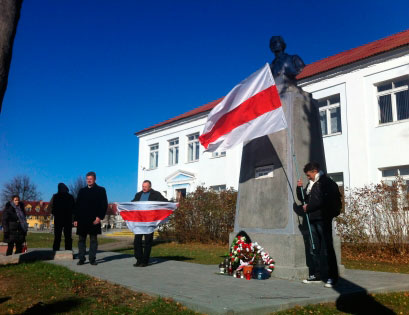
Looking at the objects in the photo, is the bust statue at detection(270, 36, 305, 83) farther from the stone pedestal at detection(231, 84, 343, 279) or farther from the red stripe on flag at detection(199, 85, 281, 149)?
the red stripe on flag at detection(199, 85, 281, 149)

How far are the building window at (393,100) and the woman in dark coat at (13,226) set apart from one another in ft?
52.1

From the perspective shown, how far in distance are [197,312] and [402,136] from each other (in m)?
16.3

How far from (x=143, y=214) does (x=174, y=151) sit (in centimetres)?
2447

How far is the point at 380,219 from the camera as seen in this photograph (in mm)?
12492

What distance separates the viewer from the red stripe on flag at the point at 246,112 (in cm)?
711

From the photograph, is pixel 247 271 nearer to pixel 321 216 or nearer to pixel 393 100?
pixel 321 216

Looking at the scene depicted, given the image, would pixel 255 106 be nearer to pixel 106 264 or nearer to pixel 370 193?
pixel 106 264

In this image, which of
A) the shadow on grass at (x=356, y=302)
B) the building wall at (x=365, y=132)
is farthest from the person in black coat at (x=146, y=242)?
the building wall at (x=365, y=132)

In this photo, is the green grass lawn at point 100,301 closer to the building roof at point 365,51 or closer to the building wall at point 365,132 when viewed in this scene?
the building wall at point 365,132

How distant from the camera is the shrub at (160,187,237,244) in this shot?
17.7 metres

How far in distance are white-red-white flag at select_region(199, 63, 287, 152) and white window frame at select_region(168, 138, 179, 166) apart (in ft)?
81.0

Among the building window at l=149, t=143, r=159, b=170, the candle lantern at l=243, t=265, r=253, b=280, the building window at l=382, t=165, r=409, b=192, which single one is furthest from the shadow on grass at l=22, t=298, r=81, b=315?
the building window at l=149, t=143, r=159, b=170

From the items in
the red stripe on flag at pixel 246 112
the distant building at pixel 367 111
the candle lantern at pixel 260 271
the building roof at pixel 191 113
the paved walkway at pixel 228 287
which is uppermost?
the building roof at pixel 191 113

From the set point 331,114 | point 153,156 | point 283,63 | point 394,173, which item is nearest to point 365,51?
point 331,114
